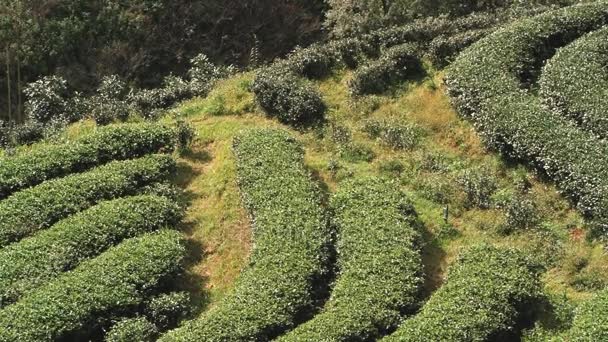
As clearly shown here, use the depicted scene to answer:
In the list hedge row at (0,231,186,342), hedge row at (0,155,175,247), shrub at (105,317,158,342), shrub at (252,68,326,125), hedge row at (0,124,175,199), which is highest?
shrub at (252,68,326,125)

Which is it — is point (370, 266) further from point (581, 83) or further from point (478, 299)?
point (581, 83)

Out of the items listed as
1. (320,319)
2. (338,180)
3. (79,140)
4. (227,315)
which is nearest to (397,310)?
(320,319)

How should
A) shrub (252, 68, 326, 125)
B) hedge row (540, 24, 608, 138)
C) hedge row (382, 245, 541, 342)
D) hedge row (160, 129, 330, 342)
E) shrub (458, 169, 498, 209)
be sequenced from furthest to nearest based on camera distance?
shrub (252, 68, 326, 125) < hedge row (540, 24, 608, 138) < shrub (458, 169, 498, 209) < hedge row (160, 129, 330, 342) < hedge row (382, 245, 541, 342)

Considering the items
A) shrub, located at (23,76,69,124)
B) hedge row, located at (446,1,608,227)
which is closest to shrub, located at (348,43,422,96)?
hedge row, located at (446,1,608,227)

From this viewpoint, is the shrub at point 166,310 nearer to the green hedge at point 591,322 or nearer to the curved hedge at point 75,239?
the curved hedge at point 75,239

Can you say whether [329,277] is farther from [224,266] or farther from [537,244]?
[537,244]

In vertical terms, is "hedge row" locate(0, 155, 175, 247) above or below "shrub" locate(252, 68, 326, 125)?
below

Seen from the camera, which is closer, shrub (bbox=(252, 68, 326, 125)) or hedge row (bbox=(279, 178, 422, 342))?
hedge row (bbox=(279, 178, 422, 342))

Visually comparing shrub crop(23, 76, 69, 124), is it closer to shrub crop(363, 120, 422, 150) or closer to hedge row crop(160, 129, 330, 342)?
hedge row crop(160, 129, 330, 342)
